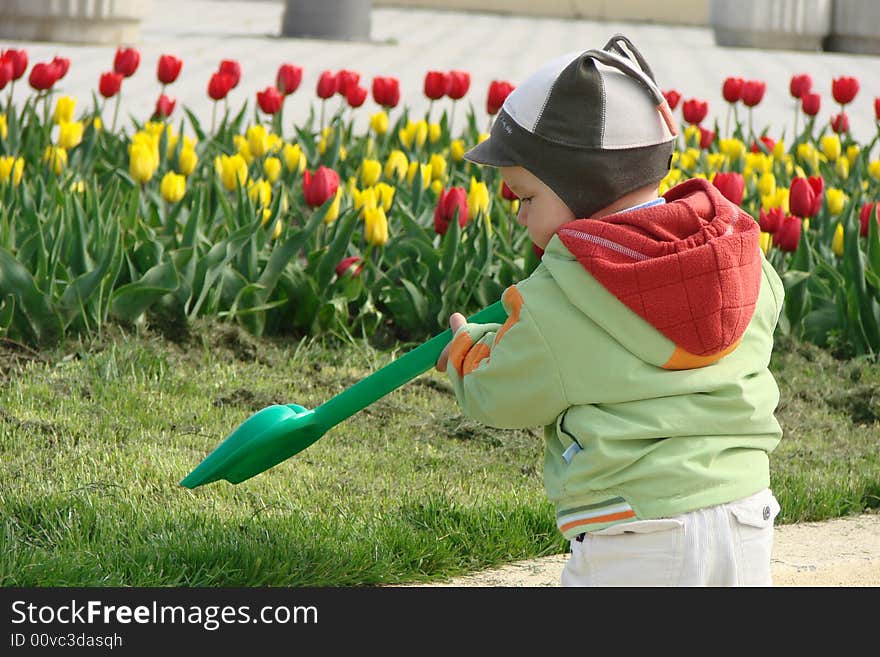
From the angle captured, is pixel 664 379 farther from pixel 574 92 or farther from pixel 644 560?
pixel 574 92

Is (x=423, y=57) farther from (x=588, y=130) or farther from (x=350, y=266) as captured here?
(x=588, y=130)

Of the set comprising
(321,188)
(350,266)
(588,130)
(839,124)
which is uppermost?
(588,130)

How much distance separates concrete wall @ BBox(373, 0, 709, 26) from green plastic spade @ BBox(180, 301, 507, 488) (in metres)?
16.1

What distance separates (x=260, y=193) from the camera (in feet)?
14.7

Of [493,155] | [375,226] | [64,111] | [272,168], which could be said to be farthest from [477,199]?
[493,155]

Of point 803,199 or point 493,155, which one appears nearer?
point 493,155

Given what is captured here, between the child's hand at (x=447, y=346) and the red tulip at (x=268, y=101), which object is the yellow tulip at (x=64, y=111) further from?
the child's hand at (x=447, y=346)

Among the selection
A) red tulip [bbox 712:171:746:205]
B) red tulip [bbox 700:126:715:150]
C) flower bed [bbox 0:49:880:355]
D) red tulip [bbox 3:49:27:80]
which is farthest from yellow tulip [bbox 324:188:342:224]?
red tulip [bbox 700:126:715:150]

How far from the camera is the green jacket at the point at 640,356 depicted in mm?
2068

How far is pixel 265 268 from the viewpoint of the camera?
4.25 meters

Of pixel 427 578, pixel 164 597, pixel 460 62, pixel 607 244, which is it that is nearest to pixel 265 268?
pixel 427 578

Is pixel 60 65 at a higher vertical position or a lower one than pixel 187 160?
higher

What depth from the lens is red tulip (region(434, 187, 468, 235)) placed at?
169 inches

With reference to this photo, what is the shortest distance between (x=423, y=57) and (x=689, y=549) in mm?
10614
